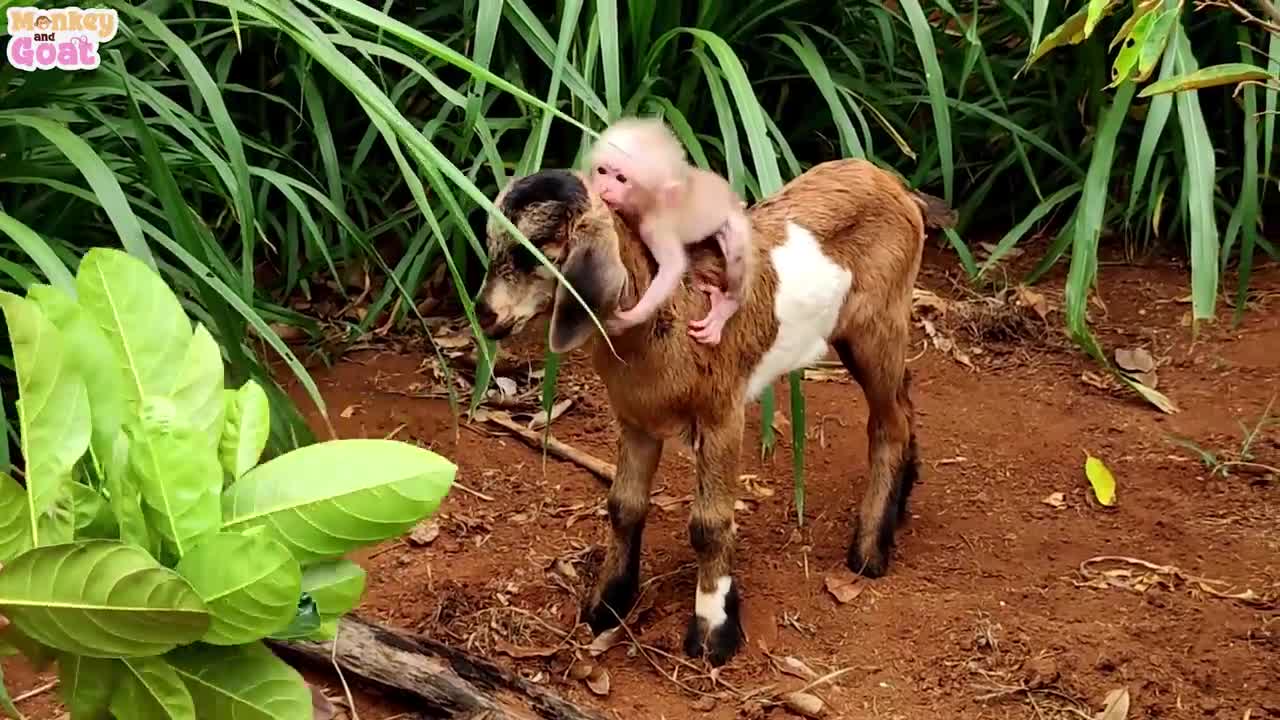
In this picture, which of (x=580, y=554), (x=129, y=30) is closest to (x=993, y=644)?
(x=580, y=554)

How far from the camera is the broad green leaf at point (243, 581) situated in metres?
1.48

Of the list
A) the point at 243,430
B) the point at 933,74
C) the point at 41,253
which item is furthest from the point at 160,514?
the point at 933,74

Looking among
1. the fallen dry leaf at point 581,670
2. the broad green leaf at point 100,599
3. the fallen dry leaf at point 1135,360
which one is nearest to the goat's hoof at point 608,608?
the fallen dry leaf at point 581,670

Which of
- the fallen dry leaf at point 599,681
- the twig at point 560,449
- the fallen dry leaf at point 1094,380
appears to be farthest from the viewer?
the fallen dry leaf at point 1094,380

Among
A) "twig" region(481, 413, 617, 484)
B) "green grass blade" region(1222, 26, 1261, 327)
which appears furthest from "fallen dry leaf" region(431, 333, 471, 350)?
"green grass blade" region(1222, 26, 1261, 327)

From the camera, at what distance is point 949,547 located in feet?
10.2

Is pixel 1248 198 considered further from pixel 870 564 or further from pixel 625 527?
pixel 625 527

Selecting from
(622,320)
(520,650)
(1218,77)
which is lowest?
(520,650)

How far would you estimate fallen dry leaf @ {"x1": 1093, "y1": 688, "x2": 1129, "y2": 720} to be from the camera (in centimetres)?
254

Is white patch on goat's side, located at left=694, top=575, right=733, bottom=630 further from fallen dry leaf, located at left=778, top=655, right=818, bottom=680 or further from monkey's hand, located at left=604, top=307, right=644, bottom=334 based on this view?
monkey's hand, located at left=604, top=307, right=644, bottom=334

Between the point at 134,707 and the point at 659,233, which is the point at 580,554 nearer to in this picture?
the point at 659,233

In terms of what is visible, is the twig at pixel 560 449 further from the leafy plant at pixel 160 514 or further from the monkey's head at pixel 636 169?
the leafy plant at pixel 160 514

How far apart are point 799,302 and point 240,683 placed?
1406mm

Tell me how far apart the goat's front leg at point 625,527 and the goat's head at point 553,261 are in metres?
0.42
